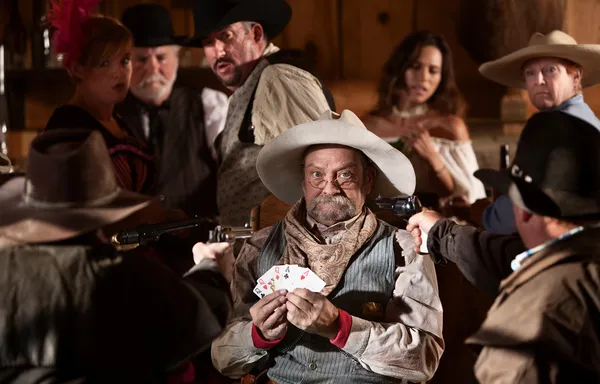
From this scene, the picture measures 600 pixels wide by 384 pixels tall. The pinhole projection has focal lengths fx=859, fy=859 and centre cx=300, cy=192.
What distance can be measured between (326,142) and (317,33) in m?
0.70

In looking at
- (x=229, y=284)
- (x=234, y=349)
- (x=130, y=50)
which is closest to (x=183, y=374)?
(x=234, y=349)

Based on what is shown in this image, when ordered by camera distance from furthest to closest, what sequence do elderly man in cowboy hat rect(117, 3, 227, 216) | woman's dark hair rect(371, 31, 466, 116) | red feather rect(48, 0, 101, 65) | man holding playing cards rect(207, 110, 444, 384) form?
1. woman's dark hair rect(371, 31, 466, 116)
2. elderly man in cowboy hat rect(117, 3, 227, 216)
3. red feather rect(48, 0, 101, 65)
4. man holding playing cards rect(207, 110, 444, 384)

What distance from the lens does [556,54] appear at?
258cm

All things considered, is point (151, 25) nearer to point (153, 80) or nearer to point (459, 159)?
point (153, 80)

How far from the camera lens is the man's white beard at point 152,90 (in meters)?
2.76

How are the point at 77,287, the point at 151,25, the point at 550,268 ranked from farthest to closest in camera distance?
the point at 151,25 → the point at 77,287 → the point at 550,268

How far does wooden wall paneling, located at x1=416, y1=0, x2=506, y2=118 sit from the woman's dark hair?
23 millimetres

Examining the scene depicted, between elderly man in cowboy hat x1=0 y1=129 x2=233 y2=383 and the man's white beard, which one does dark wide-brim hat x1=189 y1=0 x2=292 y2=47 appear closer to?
the man's white beard

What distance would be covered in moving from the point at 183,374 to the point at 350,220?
642mm

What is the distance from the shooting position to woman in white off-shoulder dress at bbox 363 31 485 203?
9.95ft

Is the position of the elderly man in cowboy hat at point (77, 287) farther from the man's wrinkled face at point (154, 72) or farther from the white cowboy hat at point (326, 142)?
the man's wrinkled face at point (154, 72)

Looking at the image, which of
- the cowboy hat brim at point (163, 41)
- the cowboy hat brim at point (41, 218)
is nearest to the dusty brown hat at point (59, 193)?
the cowboy hat brim at point (41, 218)

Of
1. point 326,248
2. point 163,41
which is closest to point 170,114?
point 163,41

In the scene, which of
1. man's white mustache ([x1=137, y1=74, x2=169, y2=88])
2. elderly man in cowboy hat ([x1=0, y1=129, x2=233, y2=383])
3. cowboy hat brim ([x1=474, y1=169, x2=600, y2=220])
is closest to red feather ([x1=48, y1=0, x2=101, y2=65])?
man's white mustache ([x1=137, y1=74, x2=169, y2=88])
